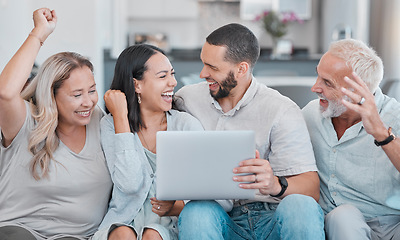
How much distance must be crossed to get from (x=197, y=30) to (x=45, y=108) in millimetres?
6579

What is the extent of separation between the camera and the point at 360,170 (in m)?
1.93

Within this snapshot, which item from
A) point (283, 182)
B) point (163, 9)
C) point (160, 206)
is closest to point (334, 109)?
point (283, 182)

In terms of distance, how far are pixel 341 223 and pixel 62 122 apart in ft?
3.58

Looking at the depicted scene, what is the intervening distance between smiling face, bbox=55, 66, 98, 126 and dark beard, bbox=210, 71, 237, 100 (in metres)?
0.52

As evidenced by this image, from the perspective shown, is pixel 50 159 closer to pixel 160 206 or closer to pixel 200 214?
pixel 160 206

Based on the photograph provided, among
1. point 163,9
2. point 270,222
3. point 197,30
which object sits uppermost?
point 163,9

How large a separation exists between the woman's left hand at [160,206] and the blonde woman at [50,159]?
0.80ft

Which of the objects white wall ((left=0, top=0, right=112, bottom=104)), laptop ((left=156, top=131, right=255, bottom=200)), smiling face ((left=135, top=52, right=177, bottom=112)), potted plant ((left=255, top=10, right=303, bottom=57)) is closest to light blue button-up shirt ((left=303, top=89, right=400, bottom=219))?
laptop ((left=156, top=131, right=255, bottom=200))

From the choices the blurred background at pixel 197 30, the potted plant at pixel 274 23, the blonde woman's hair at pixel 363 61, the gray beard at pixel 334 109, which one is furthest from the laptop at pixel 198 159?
the potted plant at pixel 274 23

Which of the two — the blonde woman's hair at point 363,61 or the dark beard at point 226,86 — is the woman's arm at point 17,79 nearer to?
the dark beard at point 226,86

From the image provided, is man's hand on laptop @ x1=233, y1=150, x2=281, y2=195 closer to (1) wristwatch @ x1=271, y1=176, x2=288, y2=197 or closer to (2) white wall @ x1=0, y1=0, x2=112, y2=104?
(1) wristwatch @ x1=271, y1=176, x2=288, y2=197

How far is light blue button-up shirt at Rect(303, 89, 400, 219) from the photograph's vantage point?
6.19ft

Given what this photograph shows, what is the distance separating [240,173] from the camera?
5.38 feet

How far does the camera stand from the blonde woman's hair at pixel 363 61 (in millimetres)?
1936
